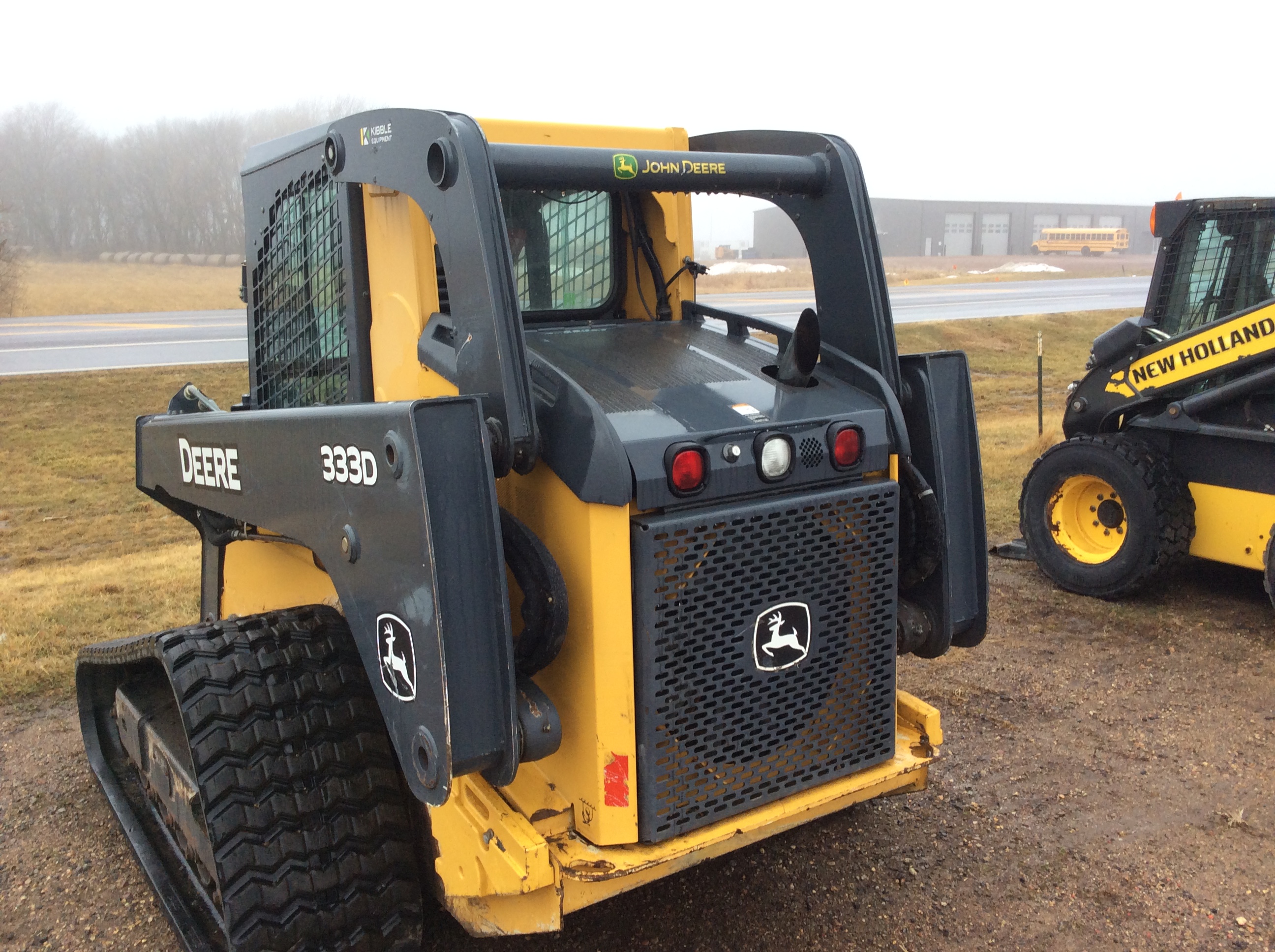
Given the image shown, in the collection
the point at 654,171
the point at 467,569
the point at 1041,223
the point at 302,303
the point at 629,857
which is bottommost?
the point at 629,857

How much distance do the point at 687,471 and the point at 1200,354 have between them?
4.22 meters

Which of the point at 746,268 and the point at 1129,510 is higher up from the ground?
the point at 746,268

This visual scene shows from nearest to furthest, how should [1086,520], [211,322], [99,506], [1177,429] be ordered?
[1177,429] → [1086,520] → [99,506] → [211,322]

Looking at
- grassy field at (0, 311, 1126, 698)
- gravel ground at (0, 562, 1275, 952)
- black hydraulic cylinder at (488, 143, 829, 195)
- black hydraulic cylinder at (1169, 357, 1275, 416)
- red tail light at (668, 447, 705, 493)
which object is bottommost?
gravel ground at (0, 562, 1275, 952)

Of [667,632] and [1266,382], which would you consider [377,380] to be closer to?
[667,632]

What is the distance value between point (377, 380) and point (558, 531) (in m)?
0.82

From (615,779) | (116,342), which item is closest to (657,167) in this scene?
(615,779)

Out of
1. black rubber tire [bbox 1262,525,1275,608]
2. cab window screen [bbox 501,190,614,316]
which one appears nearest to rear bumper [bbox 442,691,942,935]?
cab window screen [bbox 501,190,614,316]

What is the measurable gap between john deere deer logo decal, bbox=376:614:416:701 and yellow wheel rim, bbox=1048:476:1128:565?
474 centimetres

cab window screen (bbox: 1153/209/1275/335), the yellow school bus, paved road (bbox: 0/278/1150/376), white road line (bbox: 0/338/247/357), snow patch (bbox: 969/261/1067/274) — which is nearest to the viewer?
cab window screen (bbox: 1153/209/1275/335)

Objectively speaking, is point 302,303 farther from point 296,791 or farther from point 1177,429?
point 1177,429

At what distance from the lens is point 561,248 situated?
11.0 feet

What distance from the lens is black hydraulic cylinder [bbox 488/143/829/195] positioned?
2.46 m

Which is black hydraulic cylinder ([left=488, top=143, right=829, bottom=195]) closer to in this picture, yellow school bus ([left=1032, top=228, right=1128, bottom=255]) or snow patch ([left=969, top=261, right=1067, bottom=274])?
snow patch ([left=969, top=261, right=1067, bottom=274])
